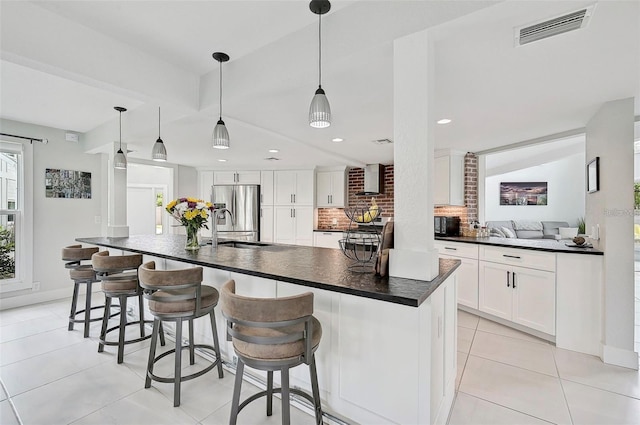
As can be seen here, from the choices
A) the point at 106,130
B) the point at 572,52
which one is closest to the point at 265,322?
the point at 572,52

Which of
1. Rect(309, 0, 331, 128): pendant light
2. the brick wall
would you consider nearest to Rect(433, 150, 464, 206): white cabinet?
Result: the brick wall

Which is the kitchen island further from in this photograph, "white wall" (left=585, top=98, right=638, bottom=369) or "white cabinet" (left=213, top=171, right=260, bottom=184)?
"white cabinet" (left=213, top=171, right=260, bottom=184)

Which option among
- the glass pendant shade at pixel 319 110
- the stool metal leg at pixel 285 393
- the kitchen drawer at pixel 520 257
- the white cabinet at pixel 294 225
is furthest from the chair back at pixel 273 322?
the white cabinet at pixel 294 225

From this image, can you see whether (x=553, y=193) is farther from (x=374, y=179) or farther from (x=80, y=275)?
(x=80, y=275)

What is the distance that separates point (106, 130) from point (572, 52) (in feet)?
15.9

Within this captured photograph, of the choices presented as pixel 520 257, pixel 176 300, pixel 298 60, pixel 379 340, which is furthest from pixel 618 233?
pixel 176 300

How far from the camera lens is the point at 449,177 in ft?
14.8

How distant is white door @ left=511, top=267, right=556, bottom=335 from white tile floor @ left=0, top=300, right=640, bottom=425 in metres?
0.21

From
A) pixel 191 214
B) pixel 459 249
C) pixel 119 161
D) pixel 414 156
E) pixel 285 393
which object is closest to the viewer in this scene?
pixel 285 393

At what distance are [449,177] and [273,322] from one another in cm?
393

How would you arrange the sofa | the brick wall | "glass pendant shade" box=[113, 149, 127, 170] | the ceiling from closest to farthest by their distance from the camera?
the ceiling, "glass pendant shade" box=[113, 149, 127, 170], the brick wall, the sofa

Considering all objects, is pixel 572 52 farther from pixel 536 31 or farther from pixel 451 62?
pixel 451 62

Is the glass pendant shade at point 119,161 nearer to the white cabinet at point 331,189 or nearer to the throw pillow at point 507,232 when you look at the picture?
the white cabinet at point 331,189

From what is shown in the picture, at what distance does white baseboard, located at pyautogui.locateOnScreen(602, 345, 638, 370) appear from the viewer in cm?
242
